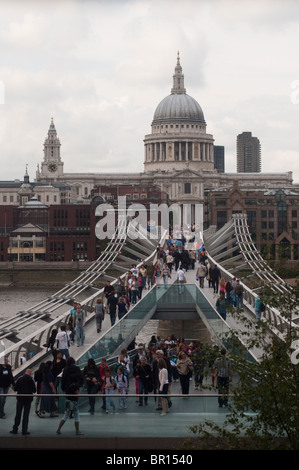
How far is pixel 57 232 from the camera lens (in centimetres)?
6994

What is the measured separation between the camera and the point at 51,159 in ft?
433

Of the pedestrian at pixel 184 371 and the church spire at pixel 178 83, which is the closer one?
the pedestrian at pixel 184 371

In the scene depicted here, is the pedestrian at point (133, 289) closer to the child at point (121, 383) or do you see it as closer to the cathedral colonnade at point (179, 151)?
the child at point (121, 383)

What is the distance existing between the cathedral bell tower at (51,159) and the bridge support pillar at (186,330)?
103 metres

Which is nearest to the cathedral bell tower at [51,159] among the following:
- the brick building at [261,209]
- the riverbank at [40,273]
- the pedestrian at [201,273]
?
the brick building at [261,209]

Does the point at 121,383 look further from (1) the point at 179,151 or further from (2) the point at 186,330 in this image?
(1) the point at 179,151

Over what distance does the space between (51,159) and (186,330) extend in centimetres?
10563

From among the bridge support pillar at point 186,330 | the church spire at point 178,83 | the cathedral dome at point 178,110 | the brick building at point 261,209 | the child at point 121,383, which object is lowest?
the bridge support pillar at point 186,330

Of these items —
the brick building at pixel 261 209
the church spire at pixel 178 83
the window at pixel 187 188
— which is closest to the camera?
the brick building at pixel 261 209

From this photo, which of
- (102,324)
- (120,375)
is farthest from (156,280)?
(120,375)

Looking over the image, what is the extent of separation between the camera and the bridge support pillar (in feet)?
89.1

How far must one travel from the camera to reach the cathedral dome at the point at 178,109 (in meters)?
133

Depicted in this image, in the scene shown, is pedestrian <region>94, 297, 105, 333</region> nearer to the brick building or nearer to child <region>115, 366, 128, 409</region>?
child <region>115, 366, 128, 409</region>

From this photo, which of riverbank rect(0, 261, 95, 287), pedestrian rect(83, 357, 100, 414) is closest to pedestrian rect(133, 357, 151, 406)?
pedestrian rect(83, 357, 100, 414)
